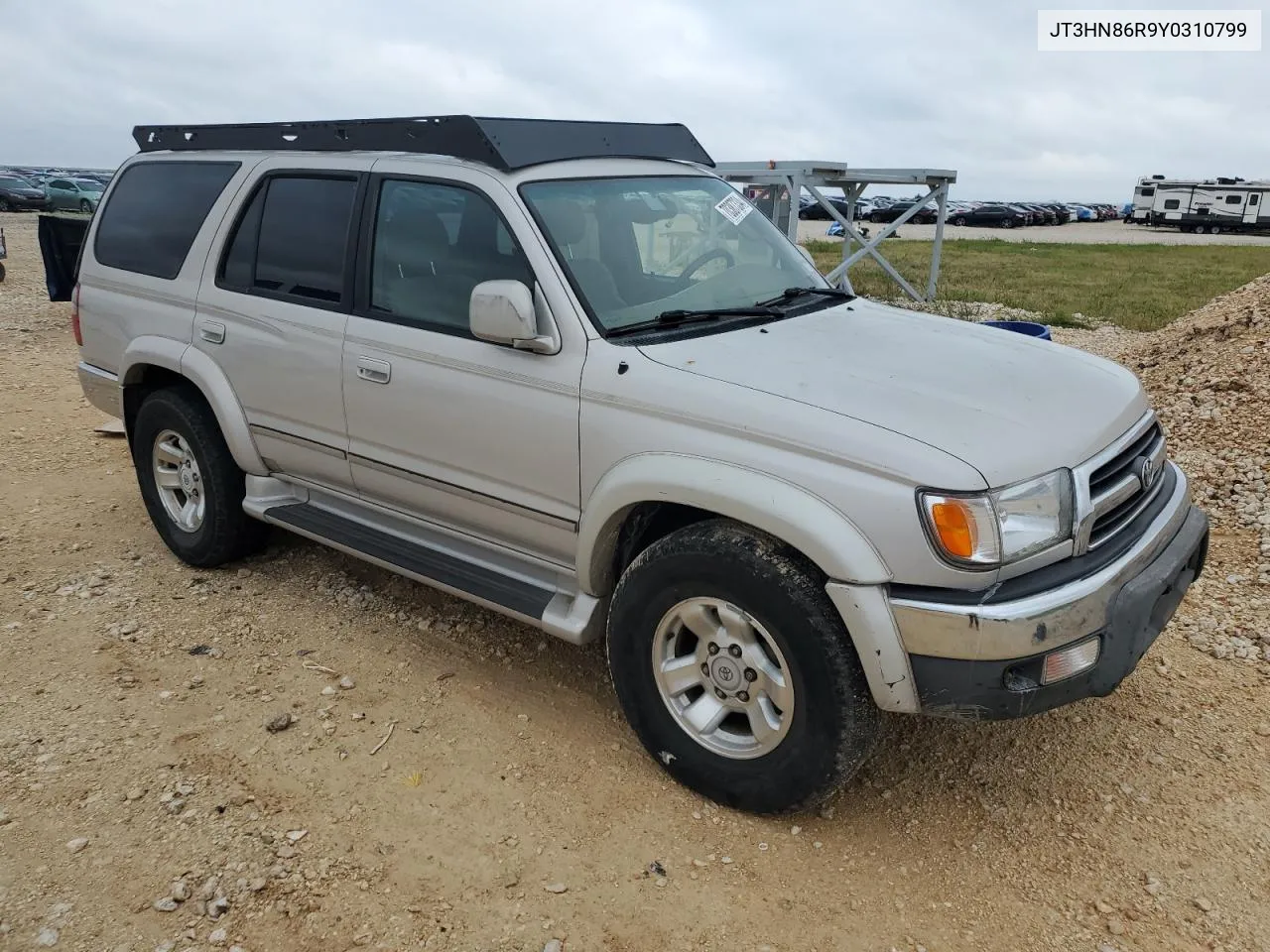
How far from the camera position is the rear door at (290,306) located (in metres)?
3.76

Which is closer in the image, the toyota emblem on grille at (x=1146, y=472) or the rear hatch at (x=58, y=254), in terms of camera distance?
the toyota emblem on grille at (x=1146, y=472)

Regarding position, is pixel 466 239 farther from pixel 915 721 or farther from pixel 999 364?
pixel 915 721

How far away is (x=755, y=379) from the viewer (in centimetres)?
282

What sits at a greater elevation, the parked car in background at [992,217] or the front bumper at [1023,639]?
the parked car in background at [992,217]

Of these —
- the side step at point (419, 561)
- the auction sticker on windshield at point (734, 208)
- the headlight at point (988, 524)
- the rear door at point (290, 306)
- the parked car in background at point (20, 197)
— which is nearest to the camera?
the headlight at point (988, 524)

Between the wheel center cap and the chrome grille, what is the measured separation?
102cm

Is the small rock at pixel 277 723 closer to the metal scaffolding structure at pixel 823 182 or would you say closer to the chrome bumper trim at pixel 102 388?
the chrome bumper trim at pixel 102 388

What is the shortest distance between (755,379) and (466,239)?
49.7 inches

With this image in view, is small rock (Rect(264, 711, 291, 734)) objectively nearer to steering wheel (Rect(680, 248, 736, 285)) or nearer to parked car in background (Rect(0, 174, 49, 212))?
steering wheel (Rect(680, 248, 736, 285))

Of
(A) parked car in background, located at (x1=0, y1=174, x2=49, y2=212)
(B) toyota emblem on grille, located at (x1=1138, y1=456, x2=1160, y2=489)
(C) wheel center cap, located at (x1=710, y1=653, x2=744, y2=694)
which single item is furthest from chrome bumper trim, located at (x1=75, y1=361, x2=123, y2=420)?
(A) parked car in background, located at (x1=0, y1=174, x2=49, y2=212)

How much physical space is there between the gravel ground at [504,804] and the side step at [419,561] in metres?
0.47

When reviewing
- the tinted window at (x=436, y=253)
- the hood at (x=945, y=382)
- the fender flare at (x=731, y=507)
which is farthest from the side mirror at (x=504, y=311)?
the fender flare at (x=731, y=507)

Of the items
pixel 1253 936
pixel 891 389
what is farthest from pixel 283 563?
pixel 1253 936

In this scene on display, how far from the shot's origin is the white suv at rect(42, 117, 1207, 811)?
2543 mm
